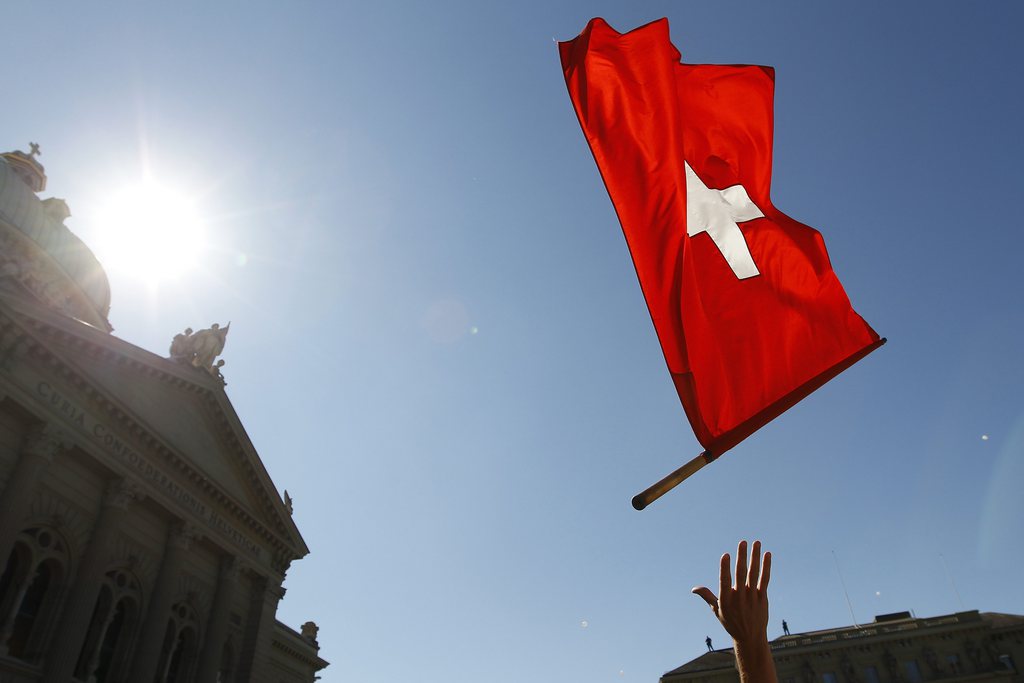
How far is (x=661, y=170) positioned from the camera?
582 cm

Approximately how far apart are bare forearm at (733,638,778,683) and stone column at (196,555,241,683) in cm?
2753

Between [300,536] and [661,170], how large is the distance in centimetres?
3074

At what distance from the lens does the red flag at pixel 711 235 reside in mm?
5102

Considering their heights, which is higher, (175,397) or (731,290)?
(175,397)

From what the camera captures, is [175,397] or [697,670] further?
[697,670]

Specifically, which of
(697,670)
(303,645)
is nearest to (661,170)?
(303,645)

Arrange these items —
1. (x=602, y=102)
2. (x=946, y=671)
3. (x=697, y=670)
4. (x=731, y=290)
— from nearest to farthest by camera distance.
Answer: (x=731, y=290)
(x=602, y=102)
(x=946, y=671)
(x=697, y=670)

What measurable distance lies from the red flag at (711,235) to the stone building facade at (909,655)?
4955cm

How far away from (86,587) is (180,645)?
22.1 ft

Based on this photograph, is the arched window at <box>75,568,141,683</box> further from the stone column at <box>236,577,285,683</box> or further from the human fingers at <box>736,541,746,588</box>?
the human fingers at <box>736,541,746,588</box>

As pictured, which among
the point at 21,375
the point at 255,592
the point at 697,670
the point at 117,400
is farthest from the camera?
the point at 697,670

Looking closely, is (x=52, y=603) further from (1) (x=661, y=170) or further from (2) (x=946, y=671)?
(2) (x=946, y=671)

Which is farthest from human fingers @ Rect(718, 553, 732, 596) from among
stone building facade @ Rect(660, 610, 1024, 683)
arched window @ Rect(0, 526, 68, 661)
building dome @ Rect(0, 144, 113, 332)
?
stone building facade @ Rect(660, 610, 1024, 683)

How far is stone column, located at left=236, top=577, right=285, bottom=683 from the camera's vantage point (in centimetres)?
2820
